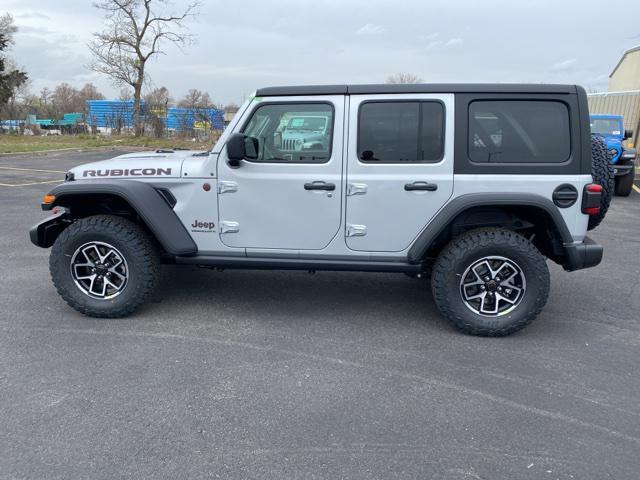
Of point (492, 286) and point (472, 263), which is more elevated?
point (472, 263)

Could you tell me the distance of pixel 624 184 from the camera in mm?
11727

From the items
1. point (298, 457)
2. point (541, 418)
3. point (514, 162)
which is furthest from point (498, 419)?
point (514, 162)

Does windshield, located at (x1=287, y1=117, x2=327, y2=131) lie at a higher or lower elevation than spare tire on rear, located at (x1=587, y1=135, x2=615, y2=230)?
higher

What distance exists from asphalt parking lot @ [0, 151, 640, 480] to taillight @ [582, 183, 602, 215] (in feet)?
3.40

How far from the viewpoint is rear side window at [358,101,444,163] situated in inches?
154

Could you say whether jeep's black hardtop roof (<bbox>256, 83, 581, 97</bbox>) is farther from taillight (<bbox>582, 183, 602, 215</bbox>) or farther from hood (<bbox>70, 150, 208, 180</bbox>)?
hood (<bbox>70, 150, 208, 180</bbox>)

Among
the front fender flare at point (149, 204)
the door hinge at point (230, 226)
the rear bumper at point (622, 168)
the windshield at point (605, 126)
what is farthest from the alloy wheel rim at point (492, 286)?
the windshield at point (605, 126)

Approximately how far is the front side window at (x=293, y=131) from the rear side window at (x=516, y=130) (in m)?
1.13

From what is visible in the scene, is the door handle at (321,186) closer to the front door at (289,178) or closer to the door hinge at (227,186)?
the front door at (289,178)

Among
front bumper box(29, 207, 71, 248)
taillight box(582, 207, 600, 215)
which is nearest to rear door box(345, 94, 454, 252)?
taillight box(582, 207, 600, 215)

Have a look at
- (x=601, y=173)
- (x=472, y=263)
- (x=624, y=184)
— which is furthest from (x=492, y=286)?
(x=624, y=184)

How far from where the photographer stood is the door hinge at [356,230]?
158 inches

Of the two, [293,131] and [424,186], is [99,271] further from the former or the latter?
[424,186]

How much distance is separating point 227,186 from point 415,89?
5.44 feet
